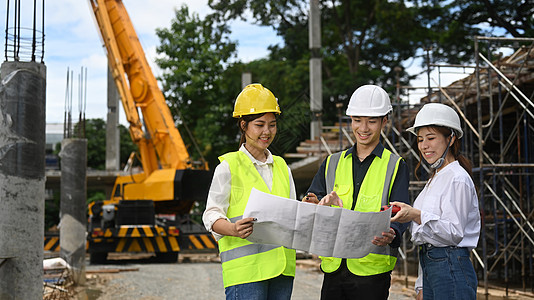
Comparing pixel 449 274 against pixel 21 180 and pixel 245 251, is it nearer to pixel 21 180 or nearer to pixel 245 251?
pixel 245 251

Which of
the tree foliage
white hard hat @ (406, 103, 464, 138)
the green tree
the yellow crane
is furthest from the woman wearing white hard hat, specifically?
the green tree

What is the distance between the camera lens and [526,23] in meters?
24.2

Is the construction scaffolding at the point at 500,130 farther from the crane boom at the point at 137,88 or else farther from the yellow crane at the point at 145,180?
the crane boom at the point at 137,88

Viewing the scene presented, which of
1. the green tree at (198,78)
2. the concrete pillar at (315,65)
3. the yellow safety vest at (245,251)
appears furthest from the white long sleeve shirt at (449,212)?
the green tree at (198,78)

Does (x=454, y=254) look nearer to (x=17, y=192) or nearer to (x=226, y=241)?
(x=226, y=241)

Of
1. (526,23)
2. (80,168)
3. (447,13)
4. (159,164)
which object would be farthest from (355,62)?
(80,168)

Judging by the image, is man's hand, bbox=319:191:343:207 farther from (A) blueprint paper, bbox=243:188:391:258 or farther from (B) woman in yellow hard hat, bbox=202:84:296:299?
(B) woman in yellow hard hat, bbox=202:84:296:299

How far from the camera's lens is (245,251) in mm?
3238

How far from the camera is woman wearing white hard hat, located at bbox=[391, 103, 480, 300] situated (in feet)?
10.3

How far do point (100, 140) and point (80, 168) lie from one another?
4407cm

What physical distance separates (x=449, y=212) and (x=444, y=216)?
0.10 feet

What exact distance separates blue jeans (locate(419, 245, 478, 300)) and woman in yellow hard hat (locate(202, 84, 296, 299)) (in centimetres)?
68

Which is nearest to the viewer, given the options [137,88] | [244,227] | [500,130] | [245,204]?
[244,227]

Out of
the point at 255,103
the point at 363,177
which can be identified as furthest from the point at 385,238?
the point at 255,103
